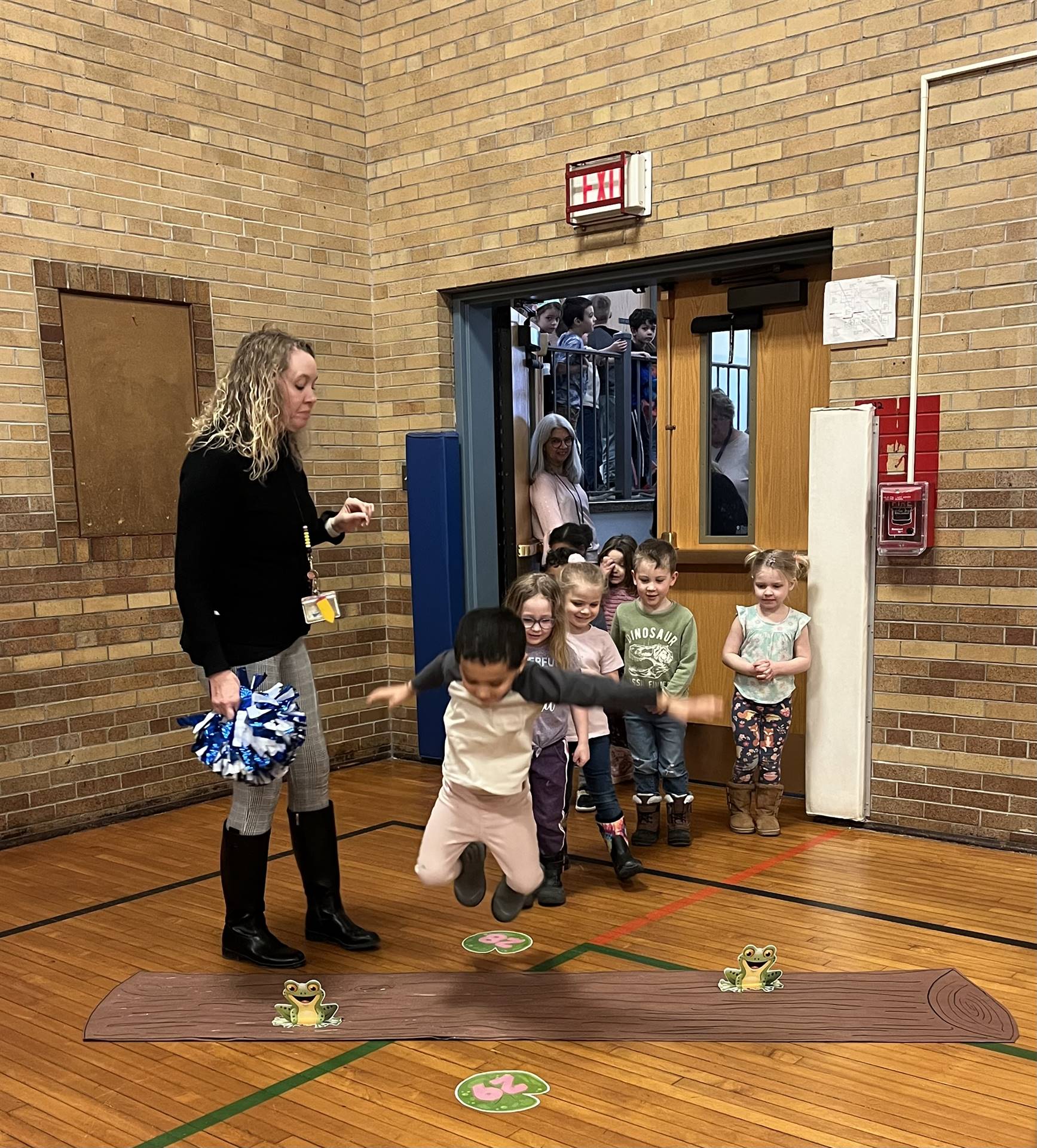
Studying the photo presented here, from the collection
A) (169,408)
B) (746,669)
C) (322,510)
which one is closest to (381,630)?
(322,510)

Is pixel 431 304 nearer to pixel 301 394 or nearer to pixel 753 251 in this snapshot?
pixel 753 251

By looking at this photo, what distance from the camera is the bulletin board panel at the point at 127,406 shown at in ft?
15.8

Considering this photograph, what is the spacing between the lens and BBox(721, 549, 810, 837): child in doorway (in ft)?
14.5

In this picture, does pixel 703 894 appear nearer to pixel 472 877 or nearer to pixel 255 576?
pixel 472 877

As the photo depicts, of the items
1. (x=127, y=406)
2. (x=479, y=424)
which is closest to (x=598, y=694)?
(x=127, y=406)

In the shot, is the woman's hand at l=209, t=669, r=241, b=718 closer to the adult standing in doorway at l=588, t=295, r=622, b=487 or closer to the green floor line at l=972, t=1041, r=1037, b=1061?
the green floor line at l=972, t=1041, r=1037, b=1061

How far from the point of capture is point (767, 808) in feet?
14.6

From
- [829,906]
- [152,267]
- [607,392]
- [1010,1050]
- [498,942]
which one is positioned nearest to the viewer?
[1010,1050]

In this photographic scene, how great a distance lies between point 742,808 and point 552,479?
224 cm

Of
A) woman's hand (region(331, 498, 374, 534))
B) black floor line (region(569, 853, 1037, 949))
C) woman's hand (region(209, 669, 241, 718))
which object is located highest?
woman's hand (region(331, 498, 374, 534))

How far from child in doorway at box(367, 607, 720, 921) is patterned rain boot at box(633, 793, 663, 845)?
4.61 feet

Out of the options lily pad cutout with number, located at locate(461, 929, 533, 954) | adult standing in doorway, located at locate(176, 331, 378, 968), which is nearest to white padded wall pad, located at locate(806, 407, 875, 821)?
lily pad cutout with number, located at locate(461, 929, 533, 954)

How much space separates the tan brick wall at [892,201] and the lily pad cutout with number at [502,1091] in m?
2.36

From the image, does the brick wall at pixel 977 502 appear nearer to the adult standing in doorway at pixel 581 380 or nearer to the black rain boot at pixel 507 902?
the black rain boot at pixel 507 902
